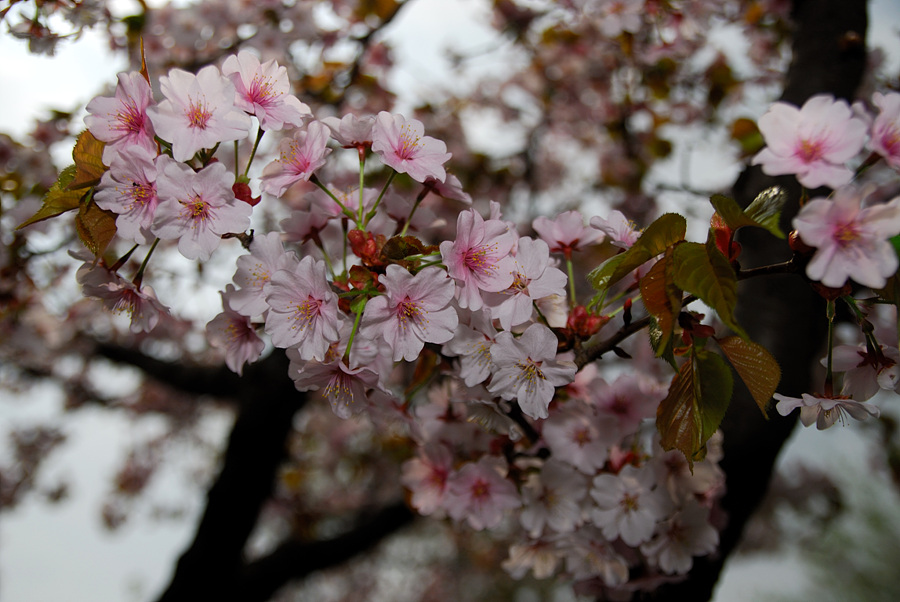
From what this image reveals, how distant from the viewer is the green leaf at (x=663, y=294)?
58 cm

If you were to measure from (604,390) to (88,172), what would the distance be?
0.82m

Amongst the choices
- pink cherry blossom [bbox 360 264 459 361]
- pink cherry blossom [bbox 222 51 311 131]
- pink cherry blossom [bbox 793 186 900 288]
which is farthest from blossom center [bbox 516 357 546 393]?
pink cherry blossom [bbox 222 51 311 131]

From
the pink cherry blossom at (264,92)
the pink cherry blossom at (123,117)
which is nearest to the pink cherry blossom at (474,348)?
the pink cherry blossom at (264,92)

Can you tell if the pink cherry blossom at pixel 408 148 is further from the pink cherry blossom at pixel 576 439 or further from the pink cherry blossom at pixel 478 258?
the pink cherry blossom at pixel 576 439

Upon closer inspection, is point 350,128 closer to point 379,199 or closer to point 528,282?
point 379,199

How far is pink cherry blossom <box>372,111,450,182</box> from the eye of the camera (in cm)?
71

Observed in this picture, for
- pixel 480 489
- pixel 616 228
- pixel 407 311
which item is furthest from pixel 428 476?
pixel 616 228

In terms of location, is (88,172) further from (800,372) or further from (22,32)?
(800,372)

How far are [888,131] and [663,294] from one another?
292 millimetres

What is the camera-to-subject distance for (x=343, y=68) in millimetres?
2309

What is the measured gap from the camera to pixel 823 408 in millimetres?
641

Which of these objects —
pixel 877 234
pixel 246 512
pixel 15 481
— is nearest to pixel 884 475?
pixel 246 512

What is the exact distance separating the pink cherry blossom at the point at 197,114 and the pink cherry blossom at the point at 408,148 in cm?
17

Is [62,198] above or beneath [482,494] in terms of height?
above
